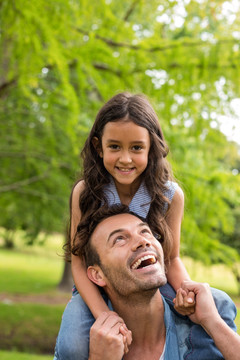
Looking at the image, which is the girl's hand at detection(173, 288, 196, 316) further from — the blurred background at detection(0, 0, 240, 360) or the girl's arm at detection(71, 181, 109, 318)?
the blurred background at detection(0, 0, 240, 360)

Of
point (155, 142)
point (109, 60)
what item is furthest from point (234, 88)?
point (155, 142)

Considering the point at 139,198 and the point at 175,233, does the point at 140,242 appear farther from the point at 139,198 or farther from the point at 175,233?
the point at 175,233

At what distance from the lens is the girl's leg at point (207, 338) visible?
85.3 inches

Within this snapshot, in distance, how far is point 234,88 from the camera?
5613 millimetres

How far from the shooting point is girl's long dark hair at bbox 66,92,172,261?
2.64 m

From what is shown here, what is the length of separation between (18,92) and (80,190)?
4814 millimetres

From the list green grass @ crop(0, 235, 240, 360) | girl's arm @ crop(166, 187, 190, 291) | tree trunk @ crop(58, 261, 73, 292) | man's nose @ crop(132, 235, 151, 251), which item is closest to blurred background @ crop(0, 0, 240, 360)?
green grass @ crop(0, 235, 240, 360)

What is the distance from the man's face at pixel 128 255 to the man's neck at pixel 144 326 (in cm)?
11

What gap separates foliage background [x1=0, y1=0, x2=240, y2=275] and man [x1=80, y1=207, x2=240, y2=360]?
2245mm

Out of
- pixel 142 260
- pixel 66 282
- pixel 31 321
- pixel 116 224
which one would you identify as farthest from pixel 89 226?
pixel 66 282

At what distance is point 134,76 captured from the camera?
5.84m

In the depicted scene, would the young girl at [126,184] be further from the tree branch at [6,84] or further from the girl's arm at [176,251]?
the tree branch at [6,84]

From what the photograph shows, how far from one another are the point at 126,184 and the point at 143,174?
14 cm

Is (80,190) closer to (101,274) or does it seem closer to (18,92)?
(101,274)
